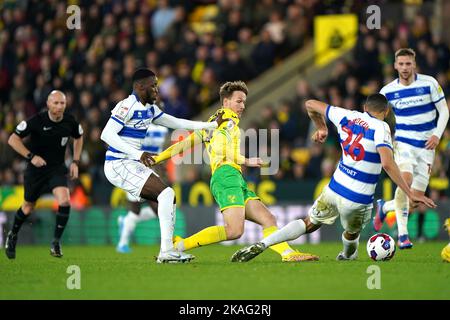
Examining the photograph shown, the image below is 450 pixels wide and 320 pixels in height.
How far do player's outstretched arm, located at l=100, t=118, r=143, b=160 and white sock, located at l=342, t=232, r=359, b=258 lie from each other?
2.51 metres

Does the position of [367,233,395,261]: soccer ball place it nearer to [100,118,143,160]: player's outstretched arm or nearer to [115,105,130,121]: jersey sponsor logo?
[100,118,143,160]: player's outstretched arm

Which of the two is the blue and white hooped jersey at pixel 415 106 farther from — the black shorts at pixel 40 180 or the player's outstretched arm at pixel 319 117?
the black shorts at pixel 40 180

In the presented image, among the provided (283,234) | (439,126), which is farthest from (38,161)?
(439,126)

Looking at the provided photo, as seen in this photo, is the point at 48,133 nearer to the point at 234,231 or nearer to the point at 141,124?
the point at 141,124

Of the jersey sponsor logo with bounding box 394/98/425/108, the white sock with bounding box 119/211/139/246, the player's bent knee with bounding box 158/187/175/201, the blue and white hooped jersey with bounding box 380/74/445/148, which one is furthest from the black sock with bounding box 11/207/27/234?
the jersey sponsor logo with bounding box 394/98/425/108

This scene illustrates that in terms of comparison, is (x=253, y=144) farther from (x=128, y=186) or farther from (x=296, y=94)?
(x=128, y=186)

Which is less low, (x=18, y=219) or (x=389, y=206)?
(x=389, y=206)

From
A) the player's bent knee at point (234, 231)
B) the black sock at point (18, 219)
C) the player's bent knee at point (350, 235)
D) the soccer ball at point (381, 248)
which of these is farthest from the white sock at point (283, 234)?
the black sock at point (18, 219)

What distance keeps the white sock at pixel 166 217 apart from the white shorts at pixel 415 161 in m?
3.31

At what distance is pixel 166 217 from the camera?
10.8 m

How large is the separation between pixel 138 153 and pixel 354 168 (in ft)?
7.76

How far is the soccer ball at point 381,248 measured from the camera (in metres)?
10.9

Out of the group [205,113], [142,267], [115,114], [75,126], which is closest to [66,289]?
[142,267]

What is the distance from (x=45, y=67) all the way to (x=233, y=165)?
45.3 feet
